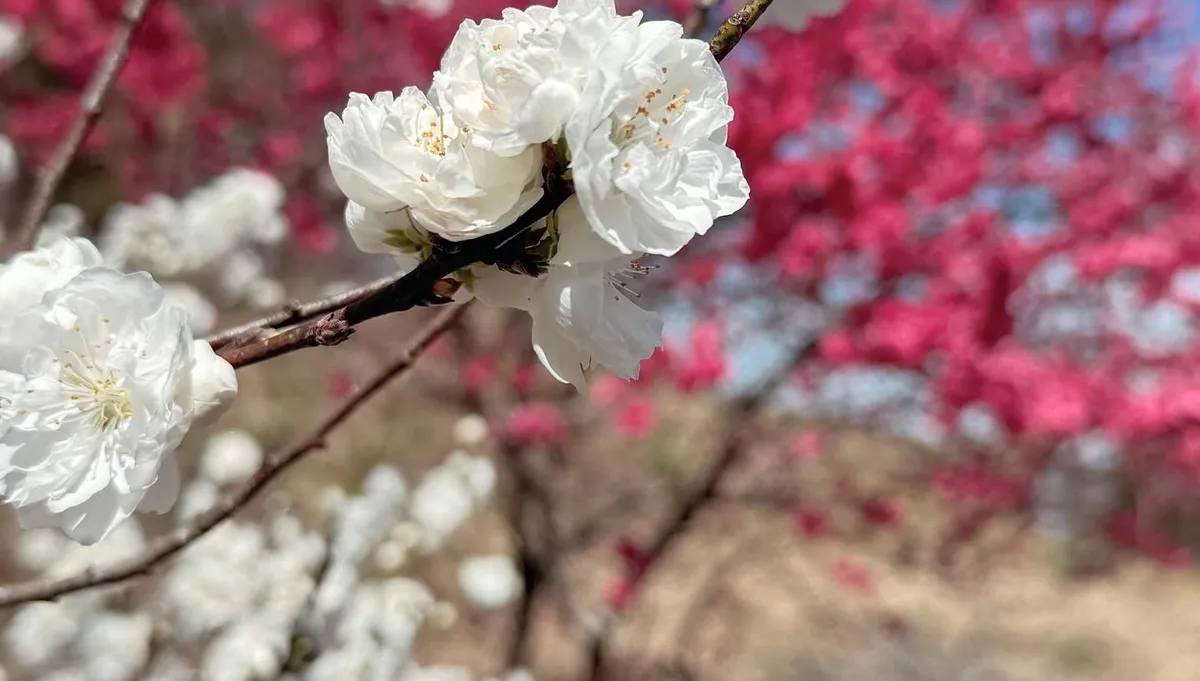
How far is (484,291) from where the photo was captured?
2.03ft

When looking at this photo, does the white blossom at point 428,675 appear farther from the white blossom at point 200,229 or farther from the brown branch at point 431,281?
the brown branch at point 431,281

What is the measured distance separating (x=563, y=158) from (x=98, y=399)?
0.43m

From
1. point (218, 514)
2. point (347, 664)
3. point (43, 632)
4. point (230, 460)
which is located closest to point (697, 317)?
point (230, 460)

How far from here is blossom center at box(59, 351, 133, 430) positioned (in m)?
0.69

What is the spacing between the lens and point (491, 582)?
3.15 meters

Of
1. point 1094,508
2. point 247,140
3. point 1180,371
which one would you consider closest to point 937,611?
point 1094,508

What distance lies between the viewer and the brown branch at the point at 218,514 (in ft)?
2.90

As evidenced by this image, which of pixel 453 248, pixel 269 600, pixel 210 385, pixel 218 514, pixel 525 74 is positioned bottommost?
pixel 269 600

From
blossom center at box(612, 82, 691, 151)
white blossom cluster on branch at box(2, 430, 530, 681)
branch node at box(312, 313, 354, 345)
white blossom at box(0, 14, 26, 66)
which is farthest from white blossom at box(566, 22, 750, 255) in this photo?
white blossom at box(0, 14, 26, 66)

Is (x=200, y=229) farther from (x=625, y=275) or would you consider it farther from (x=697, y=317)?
(x=625, y=275)

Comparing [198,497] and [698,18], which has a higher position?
[698,18]

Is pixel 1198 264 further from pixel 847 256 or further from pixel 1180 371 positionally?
pixel 847 256

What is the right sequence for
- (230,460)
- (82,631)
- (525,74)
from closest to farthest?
(525,74) < (82,631) < (230,460)

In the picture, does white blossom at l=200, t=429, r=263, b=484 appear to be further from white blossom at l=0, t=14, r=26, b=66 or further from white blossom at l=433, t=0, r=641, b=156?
white blossom at l=433, t=0, r=641, b=156
